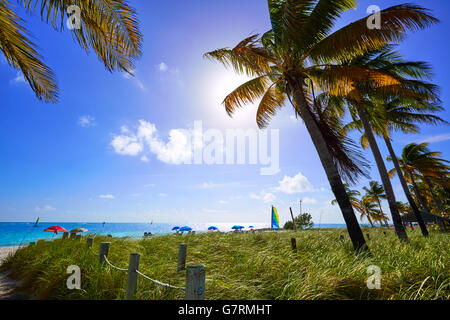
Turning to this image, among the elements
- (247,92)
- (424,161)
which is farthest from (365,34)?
(424,161)

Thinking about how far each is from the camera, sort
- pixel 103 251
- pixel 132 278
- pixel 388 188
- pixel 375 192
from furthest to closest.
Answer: pixel 375 192
pixel 388 188
pixel 103 251
pixel 132 278

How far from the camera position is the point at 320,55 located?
6070 millimetres

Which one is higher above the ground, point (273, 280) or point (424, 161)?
point (424, 161)

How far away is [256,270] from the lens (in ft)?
13.1

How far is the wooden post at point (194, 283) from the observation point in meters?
1.82

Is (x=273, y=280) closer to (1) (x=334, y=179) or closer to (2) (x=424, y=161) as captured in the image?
(1) (x=334, y=179)

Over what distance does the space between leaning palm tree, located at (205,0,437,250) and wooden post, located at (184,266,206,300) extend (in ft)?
16.7

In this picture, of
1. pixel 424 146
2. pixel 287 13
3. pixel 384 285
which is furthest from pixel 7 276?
pixel 424 146

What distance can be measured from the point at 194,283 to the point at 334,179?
5.30 meters

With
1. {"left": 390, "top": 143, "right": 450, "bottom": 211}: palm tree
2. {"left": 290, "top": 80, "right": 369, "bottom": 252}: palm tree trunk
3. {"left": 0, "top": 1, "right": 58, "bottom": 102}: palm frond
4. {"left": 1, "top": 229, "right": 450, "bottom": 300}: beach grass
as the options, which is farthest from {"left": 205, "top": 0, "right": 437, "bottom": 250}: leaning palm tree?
{"left": 390, "top": 143, "right": 450, "bottom": 211}: palm tree

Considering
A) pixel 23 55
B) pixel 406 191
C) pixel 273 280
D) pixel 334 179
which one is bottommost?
pixel 273 280

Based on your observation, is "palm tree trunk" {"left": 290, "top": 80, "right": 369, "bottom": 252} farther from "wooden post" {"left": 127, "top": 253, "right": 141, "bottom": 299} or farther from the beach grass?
"wooden post" {"left": 127, "top": 253, "right": 141, "bottom": 299}

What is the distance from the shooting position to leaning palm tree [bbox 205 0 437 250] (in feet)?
17.3

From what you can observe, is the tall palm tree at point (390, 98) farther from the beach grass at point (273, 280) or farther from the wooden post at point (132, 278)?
the wooden post at point (132, 278)
